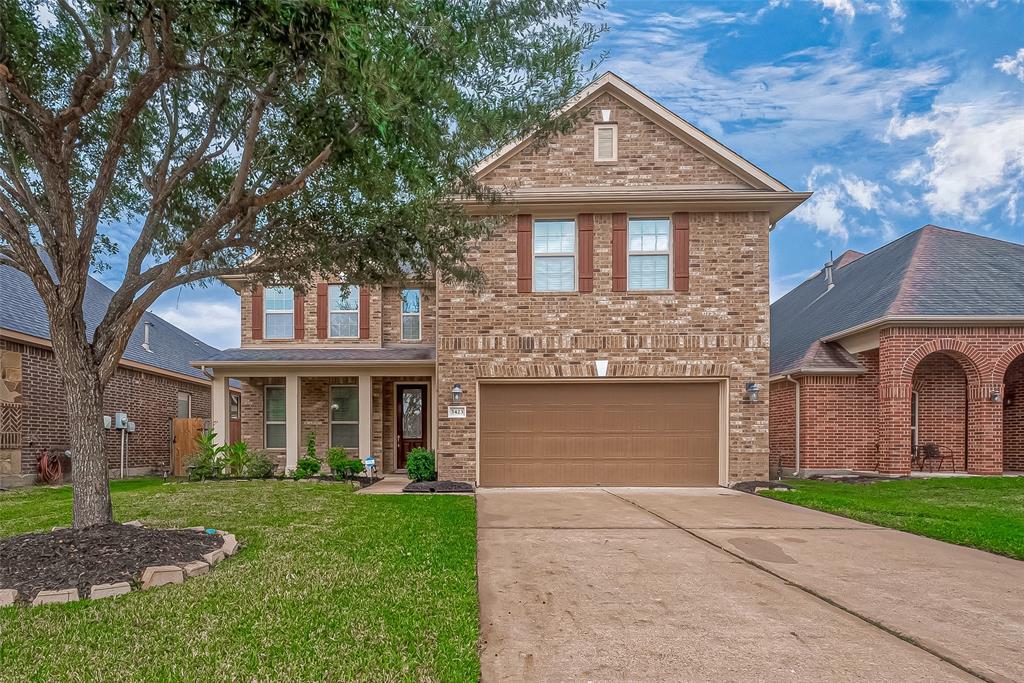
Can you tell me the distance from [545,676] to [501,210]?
8.85 metres

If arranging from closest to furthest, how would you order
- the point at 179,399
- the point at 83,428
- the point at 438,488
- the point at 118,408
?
1. the point at 83,428
2. the point at 438,488
3. the point at 118,408
4. the point at 179,399

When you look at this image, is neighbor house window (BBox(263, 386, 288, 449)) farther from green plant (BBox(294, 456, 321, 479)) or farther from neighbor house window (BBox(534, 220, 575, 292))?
neighbor house window (BBox(534, 220, 575, 292))

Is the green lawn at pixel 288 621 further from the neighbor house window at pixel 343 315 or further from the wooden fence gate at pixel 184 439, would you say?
the wooden fence gate at pixel 184 439

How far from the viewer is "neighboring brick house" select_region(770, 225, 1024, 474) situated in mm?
12406

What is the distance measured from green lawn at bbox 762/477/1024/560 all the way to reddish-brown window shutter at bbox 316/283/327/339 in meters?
10.3

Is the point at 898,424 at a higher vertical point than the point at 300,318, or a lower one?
lower

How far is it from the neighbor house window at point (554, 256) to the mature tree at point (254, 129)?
146 inches

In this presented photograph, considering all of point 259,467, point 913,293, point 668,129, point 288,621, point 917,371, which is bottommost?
point 259,467

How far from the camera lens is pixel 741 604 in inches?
159

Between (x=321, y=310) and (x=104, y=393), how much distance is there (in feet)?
18.6

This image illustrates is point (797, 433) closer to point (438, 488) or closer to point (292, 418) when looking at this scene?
point (438, 488)

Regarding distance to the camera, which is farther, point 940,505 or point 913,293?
point 913,293

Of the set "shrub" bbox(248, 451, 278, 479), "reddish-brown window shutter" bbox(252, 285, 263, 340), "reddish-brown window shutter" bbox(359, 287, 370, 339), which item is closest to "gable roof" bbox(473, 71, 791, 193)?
"reddish-brown window shutter" bbox(359, 287, 370, 339)

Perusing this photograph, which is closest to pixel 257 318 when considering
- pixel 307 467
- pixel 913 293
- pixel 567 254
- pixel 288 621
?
pixel 307 467
